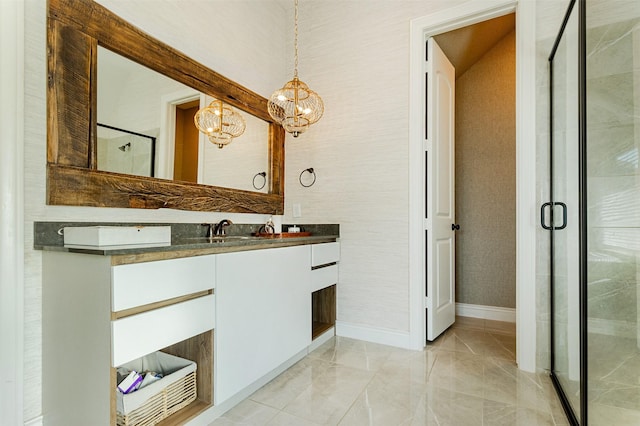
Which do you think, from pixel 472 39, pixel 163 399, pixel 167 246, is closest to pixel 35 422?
pixel 163 399

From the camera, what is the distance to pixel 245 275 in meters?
1.71

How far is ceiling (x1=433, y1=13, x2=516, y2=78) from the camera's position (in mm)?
2785

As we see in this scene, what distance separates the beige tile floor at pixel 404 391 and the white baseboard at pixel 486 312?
0.76m

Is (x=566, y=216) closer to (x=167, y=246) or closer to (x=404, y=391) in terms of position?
(x=404, y=391)

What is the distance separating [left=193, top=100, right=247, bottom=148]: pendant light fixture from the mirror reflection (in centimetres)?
4

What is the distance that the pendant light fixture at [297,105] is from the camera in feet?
7.39

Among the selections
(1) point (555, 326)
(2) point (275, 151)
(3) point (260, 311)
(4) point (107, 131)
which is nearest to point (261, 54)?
(2) point (275, 151)

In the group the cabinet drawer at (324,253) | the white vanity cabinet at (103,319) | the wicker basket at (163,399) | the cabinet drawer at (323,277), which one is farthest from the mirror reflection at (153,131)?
the wicker basket at (163,399)

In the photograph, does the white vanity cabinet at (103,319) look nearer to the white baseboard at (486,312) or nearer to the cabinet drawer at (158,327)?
the cabinet drawer at (158,327)

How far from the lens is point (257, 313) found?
5.87 feet

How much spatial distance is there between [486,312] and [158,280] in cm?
312

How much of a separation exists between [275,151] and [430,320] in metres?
1.89

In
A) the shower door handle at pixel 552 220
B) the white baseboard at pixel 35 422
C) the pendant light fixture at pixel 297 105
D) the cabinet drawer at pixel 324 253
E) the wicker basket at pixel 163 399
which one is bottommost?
the white baseboard at pixel 35 422

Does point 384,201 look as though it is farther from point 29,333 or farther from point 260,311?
point 29,333
